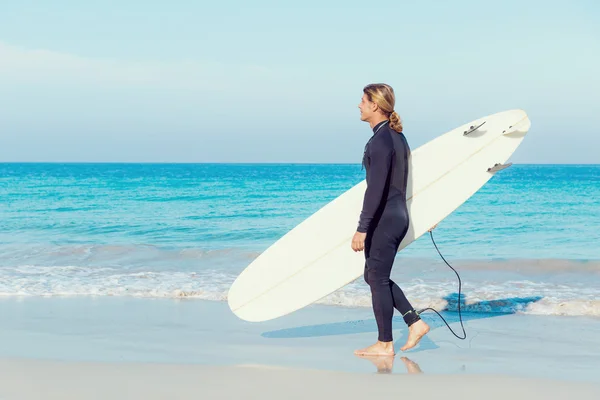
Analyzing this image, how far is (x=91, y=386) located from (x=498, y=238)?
30.3ft

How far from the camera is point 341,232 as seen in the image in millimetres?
4270

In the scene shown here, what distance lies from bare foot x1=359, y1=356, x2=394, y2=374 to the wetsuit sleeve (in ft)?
2.57

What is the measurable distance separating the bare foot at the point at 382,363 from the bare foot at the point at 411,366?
0.26 feet

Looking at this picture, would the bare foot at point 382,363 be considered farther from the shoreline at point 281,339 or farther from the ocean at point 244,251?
the ocean at point 244,251

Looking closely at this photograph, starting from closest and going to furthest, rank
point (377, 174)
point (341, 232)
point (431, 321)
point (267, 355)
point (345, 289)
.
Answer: point (377, 174)
point (267, 355)
point (341, 232)
point (431, 321)
point (345, 289)

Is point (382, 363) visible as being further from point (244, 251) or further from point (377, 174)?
point (244, 251)

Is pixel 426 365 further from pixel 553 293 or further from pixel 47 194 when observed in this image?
pixel 47 194

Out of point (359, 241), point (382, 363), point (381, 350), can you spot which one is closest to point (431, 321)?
point (381, 350)

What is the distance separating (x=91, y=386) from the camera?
121 inches

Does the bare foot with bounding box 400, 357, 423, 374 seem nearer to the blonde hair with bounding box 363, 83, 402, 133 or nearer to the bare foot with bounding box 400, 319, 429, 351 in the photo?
the bare foot with bounding box 400, 319, 429, 351

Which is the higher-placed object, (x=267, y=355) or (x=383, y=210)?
(x=383, y=210)

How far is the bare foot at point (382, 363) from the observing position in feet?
11.4

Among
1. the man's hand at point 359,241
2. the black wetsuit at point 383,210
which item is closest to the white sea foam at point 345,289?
the black wetsuit at point 383,210

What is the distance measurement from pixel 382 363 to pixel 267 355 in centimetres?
68
